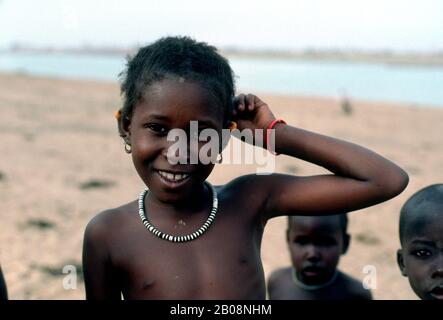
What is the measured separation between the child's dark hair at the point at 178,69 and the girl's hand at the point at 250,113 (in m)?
0.06

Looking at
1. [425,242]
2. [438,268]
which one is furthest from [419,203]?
[438,268]

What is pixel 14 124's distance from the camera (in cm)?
1520

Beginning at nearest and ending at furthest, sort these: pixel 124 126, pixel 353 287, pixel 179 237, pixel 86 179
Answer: pixel 179 237 < pixel 124 126 < pixel 353 287 < pixel 86 179

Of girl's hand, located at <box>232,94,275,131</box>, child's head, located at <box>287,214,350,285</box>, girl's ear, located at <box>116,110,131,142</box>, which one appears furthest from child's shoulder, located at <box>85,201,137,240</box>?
child's head, located at <box>287,214,350,285</box>

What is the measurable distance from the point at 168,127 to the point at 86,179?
798 cm

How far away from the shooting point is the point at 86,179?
31.3 ft

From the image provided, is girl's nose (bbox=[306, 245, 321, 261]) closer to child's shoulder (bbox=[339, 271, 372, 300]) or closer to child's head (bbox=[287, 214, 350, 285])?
child's head (bbox=[287, 214, 350, 285])

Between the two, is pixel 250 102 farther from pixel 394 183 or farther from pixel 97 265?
pixel 97 265

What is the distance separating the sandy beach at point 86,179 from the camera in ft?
19.5

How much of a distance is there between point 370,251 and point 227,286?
5.15 m

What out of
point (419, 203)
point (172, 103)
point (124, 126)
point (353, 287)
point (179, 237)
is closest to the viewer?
point (172, 103)

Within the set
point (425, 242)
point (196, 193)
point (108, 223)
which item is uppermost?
point (196, 193)

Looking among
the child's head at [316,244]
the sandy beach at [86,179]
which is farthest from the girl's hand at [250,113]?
the sandy beach at [86,179]
